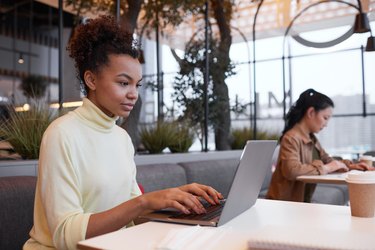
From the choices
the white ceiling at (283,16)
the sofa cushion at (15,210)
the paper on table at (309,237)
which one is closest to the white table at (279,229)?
the paper on table at (309,237)

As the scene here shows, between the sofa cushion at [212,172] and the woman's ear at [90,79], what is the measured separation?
6.16ft

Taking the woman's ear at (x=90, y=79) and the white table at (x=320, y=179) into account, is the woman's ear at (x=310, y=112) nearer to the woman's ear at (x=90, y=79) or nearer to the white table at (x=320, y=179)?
the white table at (x=320, y=179)

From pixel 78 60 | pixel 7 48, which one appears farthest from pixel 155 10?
pixel 7 48

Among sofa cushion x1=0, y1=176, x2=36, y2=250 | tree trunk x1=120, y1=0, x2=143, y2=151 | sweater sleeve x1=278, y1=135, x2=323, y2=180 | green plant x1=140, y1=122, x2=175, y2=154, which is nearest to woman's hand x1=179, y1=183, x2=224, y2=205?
sofa cushion x1=0, y1=176, x2=36, y2=250

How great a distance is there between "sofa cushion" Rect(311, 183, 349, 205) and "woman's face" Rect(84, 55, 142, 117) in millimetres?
2907

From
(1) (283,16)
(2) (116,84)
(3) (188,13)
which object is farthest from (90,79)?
(1) (283,16)

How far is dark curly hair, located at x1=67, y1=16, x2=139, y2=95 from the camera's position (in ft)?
4.73

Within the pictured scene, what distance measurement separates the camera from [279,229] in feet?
3.73

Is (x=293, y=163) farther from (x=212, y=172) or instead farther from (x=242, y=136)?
(x=242, y=136)

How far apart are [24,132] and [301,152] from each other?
2048 millimetres

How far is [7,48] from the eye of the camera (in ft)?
30.0

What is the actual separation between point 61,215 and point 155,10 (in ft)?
14.6

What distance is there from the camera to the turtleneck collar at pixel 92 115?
1395 millimetres

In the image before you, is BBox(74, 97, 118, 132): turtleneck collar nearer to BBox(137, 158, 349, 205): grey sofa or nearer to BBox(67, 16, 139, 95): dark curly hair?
BBox(67, 16, 139, 95): dark curly hair
